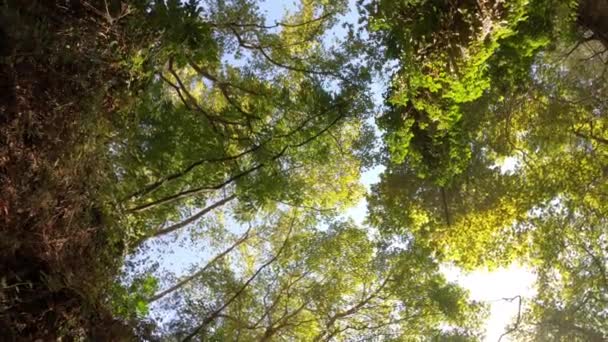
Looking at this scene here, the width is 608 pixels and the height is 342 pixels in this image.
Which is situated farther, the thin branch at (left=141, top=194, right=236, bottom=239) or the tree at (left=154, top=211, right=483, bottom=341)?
the tree at (left=154, top=211, right=483, bottom=341)

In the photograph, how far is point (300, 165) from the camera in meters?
10.3

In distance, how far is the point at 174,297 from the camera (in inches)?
437

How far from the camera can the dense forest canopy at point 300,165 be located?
3.63 metres

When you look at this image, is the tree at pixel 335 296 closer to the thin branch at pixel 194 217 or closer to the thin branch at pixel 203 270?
the thin branch at pixel 203 270

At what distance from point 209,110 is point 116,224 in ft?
16.3

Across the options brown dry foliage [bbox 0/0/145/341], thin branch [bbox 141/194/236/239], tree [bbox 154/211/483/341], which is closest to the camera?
brown dry foliage [bbox 0/0/145/341]

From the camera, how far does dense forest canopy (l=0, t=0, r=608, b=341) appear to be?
11.9 feet

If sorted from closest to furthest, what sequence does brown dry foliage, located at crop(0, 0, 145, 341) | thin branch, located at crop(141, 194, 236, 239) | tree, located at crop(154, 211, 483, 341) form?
brown dry foliage, located at crop(0, 0, 145, 341) < thin branch, located at crop(141, 194, 236, 239) < tree, located at crop(154, 211, 483, 341)

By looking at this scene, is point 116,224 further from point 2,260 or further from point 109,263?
point 2,260

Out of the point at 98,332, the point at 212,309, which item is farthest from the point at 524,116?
the point at 98,332

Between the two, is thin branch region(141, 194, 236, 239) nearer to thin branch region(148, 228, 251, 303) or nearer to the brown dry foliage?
thin branch region(148, 228, 251, 303)

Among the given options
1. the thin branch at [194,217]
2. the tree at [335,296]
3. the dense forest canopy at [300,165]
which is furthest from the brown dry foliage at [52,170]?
the tree at [335,296]

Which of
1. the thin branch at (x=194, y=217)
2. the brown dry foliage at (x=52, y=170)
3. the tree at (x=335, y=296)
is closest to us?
the brown dry foliage at (x=52, y=170)

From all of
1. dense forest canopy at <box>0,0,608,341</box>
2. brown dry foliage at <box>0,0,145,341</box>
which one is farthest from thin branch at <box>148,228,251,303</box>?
brown dry foliage at <box>0,0,145,341</box>
